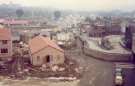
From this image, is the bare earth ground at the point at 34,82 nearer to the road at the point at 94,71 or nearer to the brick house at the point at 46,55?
the road at the point at 94,71

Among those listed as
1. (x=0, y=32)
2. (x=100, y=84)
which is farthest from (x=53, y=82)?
(x=0, y=32)

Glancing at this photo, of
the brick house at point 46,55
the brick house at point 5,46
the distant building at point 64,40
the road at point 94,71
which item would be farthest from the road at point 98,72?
the brick house at point 5,46

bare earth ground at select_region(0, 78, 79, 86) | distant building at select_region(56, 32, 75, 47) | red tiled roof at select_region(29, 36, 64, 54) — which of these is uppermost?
red tiled roof at select_region(29, 36, 64, 54)

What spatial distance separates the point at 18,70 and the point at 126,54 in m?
8.45

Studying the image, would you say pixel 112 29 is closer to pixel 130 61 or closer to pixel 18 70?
pixel 130 61

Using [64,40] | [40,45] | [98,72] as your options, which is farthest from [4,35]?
[64,40]

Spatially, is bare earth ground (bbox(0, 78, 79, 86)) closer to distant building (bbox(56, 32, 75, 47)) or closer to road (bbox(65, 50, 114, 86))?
road (bbox(65, 50, 114, 86))

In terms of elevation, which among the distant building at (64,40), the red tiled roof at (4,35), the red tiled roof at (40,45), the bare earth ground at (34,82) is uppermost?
the red tiled roof at (4,35)

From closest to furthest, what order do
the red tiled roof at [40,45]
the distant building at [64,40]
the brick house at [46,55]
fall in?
→ the brick house at [46,55] → the red tiled roof at [40,45] → the distant building at [64,40]

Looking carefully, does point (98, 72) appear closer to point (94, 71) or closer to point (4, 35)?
point (94, 71)

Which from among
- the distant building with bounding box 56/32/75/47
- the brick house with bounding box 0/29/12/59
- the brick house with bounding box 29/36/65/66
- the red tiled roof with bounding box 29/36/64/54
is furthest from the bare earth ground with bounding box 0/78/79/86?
the distant building with bounding box 56/32/75/47

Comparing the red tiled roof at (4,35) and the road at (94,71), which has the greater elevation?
the red tiled roof at (4,35)

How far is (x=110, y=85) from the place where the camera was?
1814cm

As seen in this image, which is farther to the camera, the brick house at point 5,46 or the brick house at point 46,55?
the brick house at point 5,46
